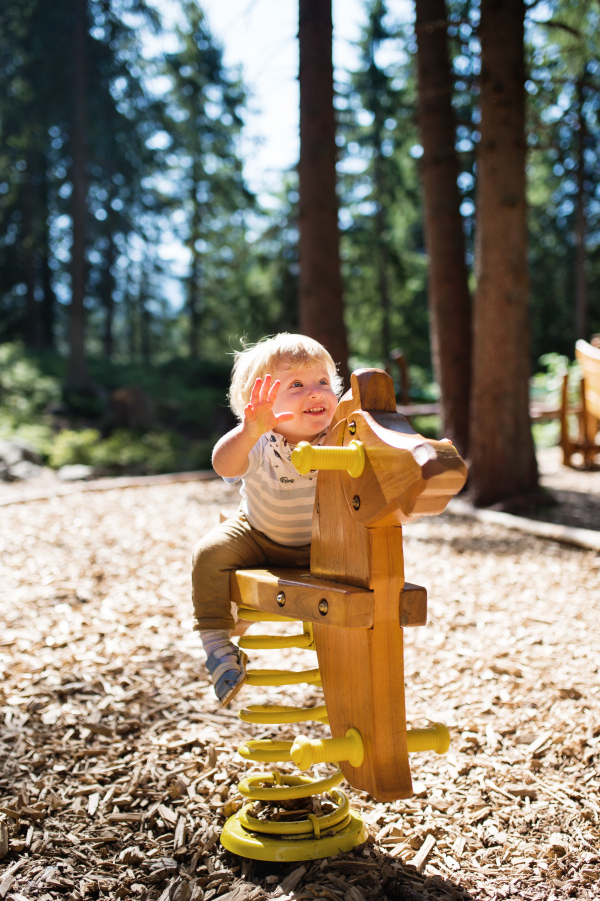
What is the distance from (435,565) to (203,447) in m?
6.98

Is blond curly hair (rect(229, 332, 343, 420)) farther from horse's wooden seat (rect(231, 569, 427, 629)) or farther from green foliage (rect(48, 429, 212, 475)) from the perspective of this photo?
green foliage (rect(48, 429, 212, 475))

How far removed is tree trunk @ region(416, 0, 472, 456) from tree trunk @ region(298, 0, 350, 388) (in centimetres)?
116

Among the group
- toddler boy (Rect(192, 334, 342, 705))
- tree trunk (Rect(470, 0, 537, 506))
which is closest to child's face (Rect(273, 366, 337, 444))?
toddler boy (Rect(192, 334, 342, 705))

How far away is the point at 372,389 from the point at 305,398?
14.5 inches

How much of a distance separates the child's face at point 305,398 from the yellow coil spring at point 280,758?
1.85ft

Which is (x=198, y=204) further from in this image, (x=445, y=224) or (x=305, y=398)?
(x=305, y=398)

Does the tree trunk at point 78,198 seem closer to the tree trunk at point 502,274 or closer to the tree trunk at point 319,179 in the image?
the tree trunk at point 319,179

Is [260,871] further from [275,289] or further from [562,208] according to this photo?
[562,208]

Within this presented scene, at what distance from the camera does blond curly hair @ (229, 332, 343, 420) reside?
1935 millimetres

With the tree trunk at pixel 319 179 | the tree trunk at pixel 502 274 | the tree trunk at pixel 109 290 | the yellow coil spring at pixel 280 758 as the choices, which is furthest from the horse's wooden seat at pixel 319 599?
the tree trunk at pixel 109 290

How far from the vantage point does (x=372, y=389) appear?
1571 millimetres

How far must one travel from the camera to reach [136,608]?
13.1ft

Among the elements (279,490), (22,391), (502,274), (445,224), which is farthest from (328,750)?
(22,391)

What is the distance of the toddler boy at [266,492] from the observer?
6.25 ft
